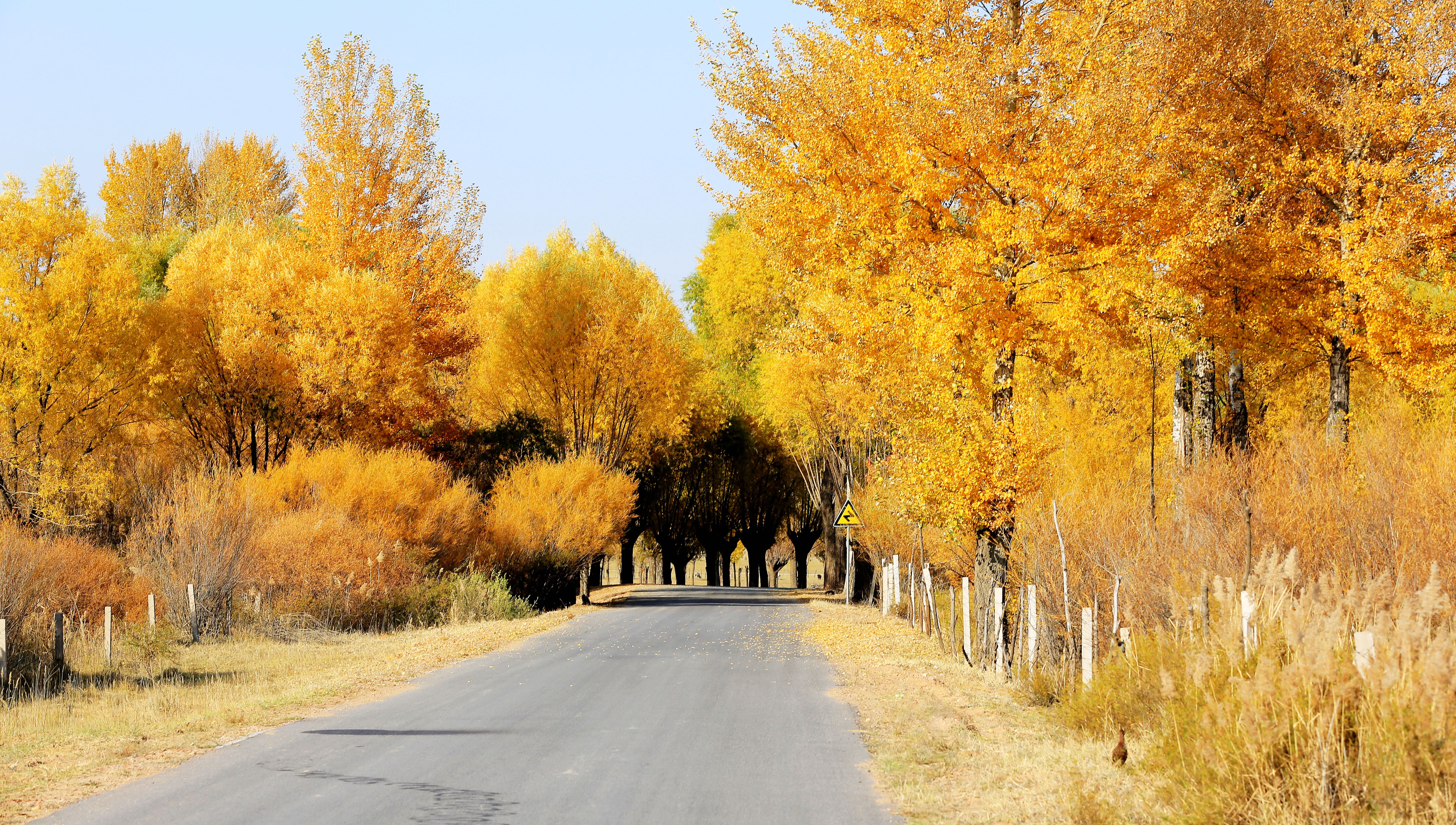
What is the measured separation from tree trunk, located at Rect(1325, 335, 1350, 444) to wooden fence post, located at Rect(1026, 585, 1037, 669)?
27.7 feet

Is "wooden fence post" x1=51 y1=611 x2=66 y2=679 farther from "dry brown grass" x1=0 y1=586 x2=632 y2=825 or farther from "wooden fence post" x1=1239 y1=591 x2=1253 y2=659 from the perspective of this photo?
"wooden fence post" x1=1239 y1=591 x2=1253 y2=659

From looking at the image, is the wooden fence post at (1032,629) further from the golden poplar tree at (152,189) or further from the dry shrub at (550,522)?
the golden poplar tree at (152,189)

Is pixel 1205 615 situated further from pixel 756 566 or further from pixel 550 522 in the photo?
pixel 756 566

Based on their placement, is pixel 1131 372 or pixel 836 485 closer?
pixel 1131 372

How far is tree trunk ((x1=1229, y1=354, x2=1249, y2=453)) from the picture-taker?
2138cm

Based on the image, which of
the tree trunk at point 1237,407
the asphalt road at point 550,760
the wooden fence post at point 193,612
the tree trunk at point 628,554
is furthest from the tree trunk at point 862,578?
the asphalt road at point 550,760

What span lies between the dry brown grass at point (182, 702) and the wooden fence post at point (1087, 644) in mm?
8574

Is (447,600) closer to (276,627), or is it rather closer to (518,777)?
(276,627)

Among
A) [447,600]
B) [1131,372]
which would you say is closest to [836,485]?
[1131,372]

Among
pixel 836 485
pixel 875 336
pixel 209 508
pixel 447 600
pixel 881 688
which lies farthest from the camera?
pixel 836 485

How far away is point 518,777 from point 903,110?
11425 millimetres

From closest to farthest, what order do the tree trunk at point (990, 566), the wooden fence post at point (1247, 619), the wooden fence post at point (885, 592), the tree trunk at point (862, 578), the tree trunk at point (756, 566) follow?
the wooden fence post at point (1247, 619) → the tree trunk at point (990, 566) → the wooden fence post at point (885, 592) → the tree trunk at point (862, 578) → the tree trunk at point (756, 566)

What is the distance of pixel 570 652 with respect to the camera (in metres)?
19.4

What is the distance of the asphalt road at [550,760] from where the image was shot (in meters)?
7.71
